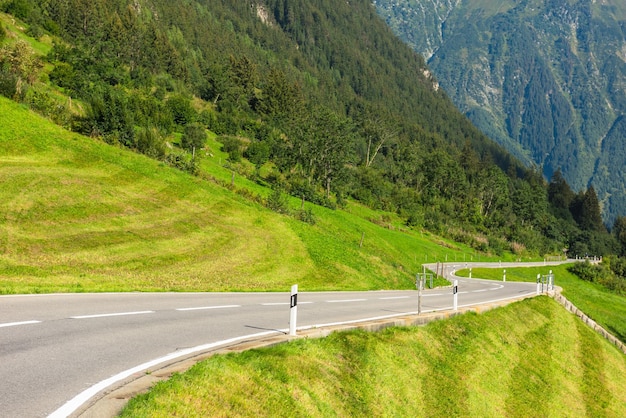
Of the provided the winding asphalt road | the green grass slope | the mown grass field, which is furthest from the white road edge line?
the green grass slope

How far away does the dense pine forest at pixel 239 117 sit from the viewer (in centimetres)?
5366

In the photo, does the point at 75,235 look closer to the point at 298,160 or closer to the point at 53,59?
A: the point at 53,59

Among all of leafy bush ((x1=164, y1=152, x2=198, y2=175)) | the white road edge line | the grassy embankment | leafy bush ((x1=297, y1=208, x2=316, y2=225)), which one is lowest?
the grassy embankment

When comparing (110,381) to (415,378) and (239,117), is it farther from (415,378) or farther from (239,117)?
(239,117)

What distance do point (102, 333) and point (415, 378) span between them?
23.2ft

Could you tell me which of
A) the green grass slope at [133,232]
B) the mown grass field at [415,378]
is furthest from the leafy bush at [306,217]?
the mown grass field at [415,378]

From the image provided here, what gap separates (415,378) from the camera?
37.3ft

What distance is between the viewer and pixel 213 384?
263 inches

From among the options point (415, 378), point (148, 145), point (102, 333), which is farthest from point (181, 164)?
point (415, 378)

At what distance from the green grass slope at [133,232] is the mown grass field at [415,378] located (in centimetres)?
998

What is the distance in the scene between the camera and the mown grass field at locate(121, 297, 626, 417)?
21.8 ft

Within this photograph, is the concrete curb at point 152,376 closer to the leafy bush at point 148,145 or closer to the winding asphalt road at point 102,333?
the winding asphalt road at point 102,333

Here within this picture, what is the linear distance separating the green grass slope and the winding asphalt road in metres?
2.94

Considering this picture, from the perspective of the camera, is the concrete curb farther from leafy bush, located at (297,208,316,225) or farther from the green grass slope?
leafy bush, located at (297,208,316,225)
